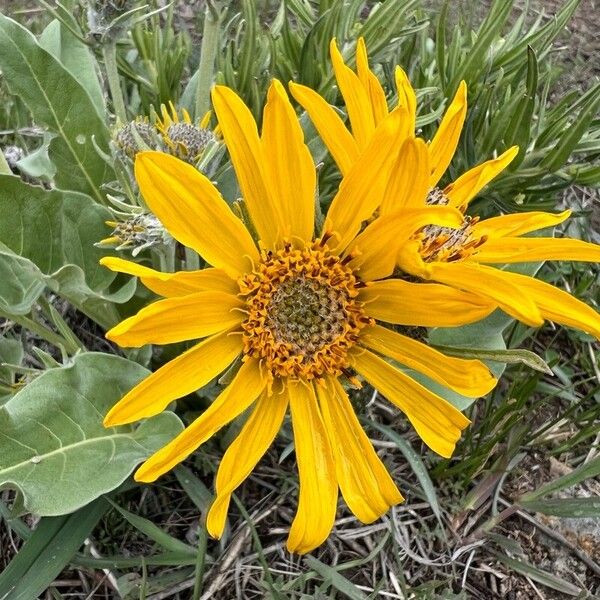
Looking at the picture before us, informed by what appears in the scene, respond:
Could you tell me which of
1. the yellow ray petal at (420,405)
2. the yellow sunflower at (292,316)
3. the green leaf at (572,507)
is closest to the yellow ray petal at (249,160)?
the yellow sunflower at (292,316)

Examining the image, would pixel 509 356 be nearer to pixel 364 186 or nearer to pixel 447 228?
pixel 447 228

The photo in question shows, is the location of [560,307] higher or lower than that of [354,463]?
higher

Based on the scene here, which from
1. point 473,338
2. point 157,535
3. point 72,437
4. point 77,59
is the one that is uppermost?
point 77,59

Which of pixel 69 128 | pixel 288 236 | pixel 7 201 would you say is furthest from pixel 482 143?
pixel 7 201

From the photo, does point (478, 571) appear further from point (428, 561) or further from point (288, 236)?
point (288, 236)

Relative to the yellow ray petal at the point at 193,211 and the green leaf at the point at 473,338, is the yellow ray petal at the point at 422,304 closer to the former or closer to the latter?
the yellow ray petal at the point at 193,211

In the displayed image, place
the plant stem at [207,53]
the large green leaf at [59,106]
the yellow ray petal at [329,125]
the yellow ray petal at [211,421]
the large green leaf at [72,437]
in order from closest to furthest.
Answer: the yellow ray petal at [211,421] → the yellow ray petal at [329,125] → the large green leaf at [72,437] → the plant stem at [207,53] → the large green leaf at [59,106]

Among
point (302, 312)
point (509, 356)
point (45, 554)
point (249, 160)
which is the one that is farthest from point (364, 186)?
point (45, 554)
